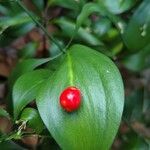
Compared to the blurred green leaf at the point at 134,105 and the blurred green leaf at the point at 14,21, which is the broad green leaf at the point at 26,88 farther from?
the blurred green leaf at the point at 134,105

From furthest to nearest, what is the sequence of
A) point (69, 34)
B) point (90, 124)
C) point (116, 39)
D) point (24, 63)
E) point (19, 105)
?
point (116, 39) < point (69, 34) < point (24, 63) < point (19, 105) < point (90, 124)

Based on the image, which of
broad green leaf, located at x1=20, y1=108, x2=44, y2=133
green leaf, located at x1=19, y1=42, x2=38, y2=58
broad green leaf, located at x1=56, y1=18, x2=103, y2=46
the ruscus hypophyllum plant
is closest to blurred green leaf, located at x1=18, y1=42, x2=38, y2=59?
green leaf, located at x1=19, y1=42, x2=38, y2=58

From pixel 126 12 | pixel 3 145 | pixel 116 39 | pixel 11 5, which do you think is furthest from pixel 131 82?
pixel 3 145

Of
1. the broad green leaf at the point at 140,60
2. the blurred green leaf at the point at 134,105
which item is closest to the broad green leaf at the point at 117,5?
the broad green leaf at the point at 140,60

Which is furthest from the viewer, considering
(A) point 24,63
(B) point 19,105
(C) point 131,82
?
(C) point 131,82

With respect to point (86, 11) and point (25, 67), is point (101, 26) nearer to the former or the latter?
point (86, 11)

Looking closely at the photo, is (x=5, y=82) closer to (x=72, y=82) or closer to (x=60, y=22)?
(x=60, y=22)

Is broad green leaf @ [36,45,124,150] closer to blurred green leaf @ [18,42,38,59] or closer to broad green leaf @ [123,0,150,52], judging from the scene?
broad green leaf @ [123,0,150,52]
